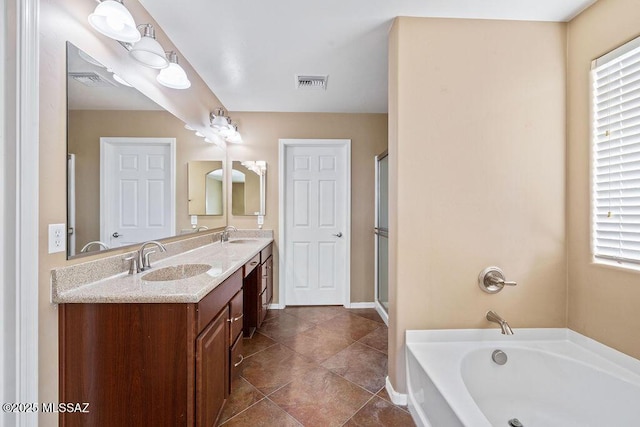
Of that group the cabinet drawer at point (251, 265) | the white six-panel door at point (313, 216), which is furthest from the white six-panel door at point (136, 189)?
the white six-panel door at point (313, 216)

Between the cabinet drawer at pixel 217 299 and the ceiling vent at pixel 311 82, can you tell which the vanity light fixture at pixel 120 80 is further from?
the ceiling vent at pixel 311 82

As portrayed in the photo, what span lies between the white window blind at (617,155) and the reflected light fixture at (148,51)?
2.42m

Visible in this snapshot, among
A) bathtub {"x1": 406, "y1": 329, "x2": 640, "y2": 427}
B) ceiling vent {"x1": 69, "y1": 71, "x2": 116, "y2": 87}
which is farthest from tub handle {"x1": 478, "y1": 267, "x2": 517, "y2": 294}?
ceiling vent {"x1": 69, "y1": 71, "x2": 116, "y2": 87}

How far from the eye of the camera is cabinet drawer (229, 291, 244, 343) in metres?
1.54

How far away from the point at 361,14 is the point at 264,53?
2.62 feet

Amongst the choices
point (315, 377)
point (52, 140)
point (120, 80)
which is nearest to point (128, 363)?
point (52, 140)

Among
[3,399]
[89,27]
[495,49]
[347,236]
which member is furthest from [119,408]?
[495,49]

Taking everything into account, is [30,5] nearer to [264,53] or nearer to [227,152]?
[264,53]

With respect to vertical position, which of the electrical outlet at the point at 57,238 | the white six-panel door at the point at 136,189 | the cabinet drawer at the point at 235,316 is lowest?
the cabinet drawer at the point at 235,316

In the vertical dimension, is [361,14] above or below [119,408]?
above

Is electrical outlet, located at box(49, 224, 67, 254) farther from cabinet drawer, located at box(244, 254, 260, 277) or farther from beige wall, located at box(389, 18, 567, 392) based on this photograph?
beige wall, located at box(389, 18, 567, 392)

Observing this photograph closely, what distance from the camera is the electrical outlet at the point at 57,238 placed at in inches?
40.2

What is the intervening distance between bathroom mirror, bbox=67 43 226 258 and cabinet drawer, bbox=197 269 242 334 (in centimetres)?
60

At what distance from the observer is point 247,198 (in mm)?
3078
